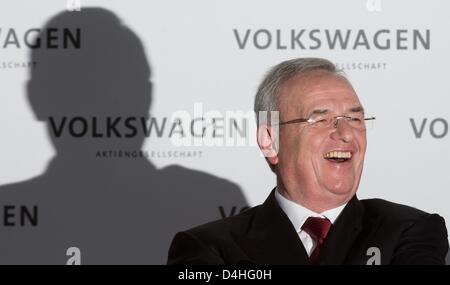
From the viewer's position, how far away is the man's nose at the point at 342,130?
2.21 m

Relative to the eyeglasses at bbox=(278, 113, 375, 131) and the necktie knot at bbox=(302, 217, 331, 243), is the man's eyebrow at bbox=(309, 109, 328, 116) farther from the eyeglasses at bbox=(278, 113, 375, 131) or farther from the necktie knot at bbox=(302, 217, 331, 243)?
the necktie knot at bbox=(302, 217, 331, 243)

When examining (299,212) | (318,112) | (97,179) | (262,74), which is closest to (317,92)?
(318,112)

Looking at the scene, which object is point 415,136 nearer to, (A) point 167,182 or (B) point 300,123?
(A) point 167,182

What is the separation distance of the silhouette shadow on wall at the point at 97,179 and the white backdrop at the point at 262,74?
0.05 m

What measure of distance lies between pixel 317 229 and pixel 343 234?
73mm

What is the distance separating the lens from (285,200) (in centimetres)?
233

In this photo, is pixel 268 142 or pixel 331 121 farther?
pixel 268 142

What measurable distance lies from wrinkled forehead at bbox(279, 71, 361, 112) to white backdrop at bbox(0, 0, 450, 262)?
103 centimetres

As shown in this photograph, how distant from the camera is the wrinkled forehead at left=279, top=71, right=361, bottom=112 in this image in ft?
7.28

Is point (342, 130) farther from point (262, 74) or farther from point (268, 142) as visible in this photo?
point (262, 74)

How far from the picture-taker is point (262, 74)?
10.9 feet

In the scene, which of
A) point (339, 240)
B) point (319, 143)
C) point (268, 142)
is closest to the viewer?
point (339, 240)

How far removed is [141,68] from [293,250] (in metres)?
1.40
